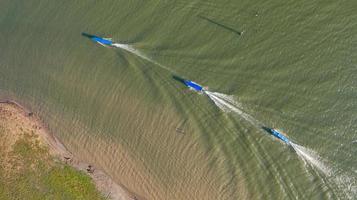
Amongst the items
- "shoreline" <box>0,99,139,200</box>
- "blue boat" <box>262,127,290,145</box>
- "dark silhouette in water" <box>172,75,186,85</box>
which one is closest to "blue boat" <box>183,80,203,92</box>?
"dark silhouette in water" <box>172,75,186,85</box>

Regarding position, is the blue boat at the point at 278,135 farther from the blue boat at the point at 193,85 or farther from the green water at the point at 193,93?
the blue boat at the point at 193,85

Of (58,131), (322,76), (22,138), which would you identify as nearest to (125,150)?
(58,131)

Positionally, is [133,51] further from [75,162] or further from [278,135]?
[278,135]

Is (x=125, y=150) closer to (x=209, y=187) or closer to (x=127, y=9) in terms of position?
(x=209, y=187)

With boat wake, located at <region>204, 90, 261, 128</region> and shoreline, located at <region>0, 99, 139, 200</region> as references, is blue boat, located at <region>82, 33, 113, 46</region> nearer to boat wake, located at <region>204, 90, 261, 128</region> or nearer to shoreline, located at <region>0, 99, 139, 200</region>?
shoreline, located at <region>0, 99, 139, 200</region>

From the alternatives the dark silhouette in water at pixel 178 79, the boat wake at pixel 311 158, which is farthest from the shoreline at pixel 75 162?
the boat wake at pixel 311 158

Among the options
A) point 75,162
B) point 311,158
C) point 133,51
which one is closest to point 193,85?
point 133,51
